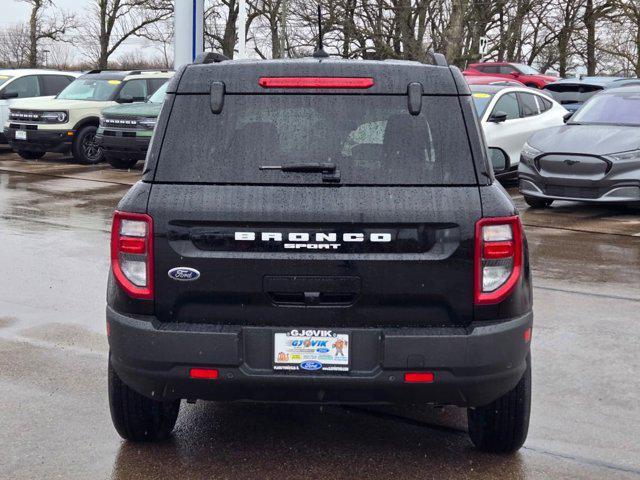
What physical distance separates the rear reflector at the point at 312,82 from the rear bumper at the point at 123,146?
45.1 feet

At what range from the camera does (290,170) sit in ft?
12.9

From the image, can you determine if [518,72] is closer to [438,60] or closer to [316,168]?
[438,60]

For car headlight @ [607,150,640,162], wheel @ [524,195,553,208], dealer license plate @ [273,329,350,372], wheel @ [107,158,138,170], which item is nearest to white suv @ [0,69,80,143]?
wheel @ [107,158,138,170]

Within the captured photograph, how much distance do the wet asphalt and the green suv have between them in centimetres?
911

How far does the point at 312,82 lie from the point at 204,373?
126 cm

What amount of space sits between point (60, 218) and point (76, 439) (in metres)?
7.83

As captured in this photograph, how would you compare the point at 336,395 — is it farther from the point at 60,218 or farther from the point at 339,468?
the point at 60,218

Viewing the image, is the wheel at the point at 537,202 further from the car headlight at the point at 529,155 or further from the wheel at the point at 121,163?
the wheel at the point at 121,163

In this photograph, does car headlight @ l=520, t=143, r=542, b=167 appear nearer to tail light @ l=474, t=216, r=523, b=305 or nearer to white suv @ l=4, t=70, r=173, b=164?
white suv @ l=4, t=70, r=173, b=164

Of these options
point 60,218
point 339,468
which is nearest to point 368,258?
point 339,468

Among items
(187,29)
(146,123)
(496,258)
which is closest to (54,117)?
(146,123)

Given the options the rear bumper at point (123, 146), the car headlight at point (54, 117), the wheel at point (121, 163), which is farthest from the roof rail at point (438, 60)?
the car headlight at point (54, 117)

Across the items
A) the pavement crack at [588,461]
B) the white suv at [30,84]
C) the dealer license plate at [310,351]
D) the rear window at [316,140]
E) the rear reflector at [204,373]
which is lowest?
the pavement crack at [588,461]

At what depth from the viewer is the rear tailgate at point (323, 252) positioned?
386 cm
